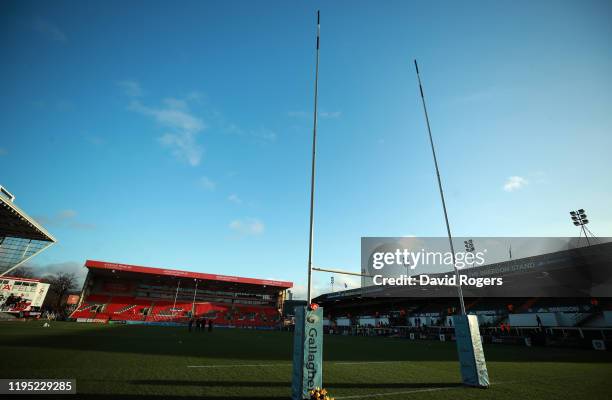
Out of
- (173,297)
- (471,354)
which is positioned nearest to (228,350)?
(471,354)

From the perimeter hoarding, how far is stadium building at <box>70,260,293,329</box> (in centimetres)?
4930

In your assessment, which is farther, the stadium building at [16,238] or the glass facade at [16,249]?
the glass facade at [16,249]

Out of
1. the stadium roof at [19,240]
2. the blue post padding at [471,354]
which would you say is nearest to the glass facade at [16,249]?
the stadium roof at [19,240]

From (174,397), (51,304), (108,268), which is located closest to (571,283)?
(174,397)

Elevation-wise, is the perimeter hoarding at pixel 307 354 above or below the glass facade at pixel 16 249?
below

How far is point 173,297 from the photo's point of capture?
5500cm

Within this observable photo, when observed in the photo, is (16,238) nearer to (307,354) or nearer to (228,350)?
(228,350)

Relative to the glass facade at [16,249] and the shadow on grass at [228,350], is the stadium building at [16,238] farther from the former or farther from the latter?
the shadow on grass at [228,350]

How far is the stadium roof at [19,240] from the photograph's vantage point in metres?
31.4

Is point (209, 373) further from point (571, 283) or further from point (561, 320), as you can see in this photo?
point (571, 283)

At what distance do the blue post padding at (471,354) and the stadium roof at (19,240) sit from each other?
136 feet

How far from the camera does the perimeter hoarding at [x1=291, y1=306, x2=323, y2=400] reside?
19.2 feet

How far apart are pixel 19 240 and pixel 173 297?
26.4 metres

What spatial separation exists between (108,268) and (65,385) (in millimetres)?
49448
